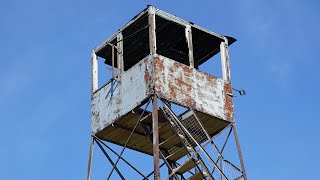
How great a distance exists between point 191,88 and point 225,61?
9.12 ft

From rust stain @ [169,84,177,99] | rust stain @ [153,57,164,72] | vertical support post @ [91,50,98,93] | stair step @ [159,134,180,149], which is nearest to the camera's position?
rust stain @ [169,84,177,99]

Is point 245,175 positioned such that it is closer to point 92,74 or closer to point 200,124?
point 200,124

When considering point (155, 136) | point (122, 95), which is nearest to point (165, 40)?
point (122, 95)

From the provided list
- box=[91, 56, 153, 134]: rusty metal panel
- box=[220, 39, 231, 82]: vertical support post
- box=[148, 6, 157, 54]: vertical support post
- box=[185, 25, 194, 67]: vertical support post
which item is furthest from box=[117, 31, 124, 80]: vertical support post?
box=[220, 39, 231, 82]: vertical support post

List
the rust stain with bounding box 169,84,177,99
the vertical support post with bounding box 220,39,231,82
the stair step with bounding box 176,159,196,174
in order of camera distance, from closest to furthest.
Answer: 1. the rust stain with bounding box 169,84,177,99
2. the stair step with bounding box 176,159,196,174
3. the vertical support post with bounding box 220,39,231,82

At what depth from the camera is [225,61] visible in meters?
37.4

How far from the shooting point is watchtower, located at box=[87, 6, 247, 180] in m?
34.4

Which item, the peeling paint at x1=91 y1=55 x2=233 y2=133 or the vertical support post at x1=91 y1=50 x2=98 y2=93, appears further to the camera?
the vertical support post at x1=91 y1=50 x2=98 y2=93

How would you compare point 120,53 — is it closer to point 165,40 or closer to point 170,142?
point 165,40

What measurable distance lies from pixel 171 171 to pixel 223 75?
4.14 metres

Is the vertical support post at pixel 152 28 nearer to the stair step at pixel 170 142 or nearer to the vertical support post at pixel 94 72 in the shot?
the stair step at pixel 170 142

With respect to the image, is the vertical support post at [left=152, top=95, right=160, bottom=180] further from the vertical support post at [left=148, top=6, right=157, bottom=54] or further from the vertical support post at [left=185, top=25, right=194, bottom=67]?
the vertical support post at [left=185, top=25, right=194, bottom=67]

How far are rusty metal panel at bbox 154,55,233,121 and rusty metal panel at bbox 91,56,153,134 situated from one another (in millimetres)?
416

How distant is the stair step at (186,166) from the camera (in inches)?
1372
